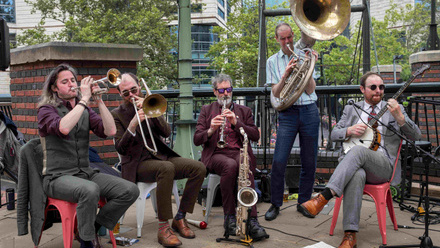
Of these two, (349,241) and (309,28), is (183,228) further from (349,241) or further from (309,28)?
(309,28)

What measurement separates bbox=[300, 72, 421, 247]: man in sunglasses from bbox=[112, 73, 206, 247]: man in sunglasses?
1083mm

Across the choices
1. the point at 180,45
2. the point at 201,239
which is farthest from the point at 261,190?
the point at 180,45

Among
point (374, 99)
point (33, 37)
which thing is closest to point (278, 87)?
point (374, 99)

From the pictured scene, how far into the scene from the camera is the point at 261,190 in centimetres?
527

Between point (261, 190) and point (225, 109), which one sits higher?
point (225, 109)

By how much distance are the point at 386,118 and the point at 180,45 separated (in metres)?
2.49

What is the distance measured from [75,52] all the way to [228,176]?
8.03ft

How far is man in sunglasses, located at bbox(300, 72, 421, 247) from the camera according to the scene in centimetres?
373

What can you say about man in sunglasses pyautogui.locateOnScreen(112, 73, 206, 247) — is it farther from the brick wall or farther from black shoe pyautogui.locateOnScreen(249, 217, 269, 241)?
the brick wall

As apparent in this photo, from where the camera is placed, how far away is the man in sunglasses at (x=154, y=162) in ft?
13.1

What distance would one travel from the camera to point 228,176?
4.16 meters

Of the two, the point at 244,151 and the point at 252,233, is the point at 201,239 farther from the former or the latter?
the point at 244,151

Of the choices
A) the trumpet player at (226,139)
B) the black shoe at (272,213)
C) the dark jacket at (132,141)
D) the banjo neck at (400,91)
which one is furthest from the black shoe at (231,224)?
the banjo neck at (400,91)

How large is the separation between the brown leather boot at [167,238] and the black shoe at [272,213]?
1152 millimetres
